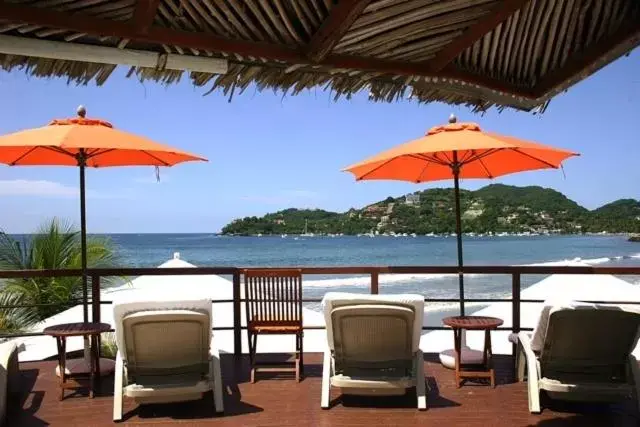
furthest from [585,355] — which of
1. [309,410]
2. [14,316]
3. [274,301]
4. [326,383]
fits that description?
[14,316]

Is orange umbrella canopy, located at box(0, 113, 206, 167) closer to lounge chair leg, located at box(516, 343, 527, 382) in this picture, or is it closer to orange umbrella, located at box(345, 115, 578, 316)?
orange umbrella, located at box(345, 115, 578, 316)

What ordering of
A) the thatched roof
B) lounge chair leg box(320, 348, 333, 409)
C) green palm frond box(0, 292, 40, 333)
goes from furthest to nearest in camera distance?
green palm frond box(0, 292, 40, 333), lounge chair leg box(320, 348, 333, 409), the thatched roof

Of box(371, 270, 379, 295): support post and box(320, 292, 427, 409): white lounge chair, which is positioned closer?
box(320, 292, 427, 409): white lounge chair

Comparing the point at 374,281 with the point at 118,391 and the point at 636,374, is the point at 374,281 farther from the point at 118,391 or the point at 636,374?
the point at 118,391

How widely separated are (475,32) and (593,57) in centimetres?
70

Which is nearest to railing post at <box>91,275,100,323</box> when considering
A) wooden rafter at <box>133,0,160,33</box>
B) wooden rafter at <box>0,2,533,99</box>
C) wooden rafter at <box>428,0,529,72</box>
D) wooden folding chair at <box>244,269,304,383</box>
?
wooden folding chair at <box>244,269,304,383</box>

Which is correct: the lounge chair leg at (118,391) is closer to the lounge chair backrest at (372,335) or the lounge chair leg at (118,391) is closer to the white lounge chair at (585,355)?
the lounge chair backrest at (372,335)

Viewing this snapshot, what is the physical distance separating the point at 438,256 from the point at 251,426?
39746 mm

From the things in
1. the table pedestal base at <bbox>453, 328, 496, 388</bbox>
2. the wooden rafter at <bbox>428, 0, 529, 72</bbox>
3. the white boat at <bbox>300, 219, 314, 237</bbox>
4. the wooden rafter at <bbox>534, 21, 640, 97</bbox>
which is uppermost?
the wooden rafter at <bbox>428, 0, 529, 72</bbox>

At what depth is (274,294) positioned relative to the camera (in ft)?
15.3

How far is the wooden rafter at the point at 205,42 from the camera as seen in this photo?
2.37 meters

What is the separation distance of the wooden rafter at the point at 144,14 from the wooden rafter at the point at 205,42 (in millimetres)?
32

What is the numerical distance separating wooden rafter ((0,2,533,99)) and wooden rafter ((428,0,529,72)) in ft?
0.38

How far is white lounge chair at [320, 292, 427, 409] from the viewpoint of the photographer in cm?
375
